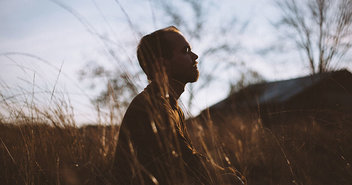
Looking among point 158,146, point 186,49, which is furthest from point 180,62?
point 158,146

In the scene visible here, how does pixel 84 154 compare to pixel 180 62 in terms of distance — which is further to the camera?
pixel 84 154

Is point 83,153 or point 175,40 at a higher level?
point 175,40

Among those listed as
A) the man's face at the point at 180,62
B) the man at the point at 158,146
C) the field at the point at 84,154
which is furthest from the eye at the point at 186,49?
the field at the point at 84,154

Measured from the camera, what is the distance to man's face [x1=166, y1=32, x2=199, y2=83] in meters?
1.30

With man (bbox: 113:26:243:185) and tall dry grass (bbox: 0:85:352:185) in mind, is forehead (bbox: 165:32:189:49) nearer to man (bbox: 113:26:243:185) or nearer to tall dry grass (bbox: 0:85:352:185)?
man (bbox: 113:26:243:185)

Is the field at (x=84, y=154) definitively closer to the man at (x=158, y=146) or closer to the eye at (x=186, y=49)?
the man at (x=158, y=146)

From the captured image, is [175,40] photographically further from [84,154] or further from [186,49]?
[84,154]

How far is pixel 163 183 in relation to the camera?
40.1 inches

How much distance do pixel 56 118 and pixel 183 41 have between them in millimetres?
1100

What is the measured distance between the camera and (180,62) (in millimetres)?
1299

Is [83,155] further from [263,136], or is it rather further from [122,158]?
[263,136]

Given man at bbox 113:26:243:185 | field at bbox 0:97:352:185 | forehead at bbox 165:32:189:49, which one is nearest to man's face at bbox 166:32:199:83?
forehead at bbox 165:32:189:49

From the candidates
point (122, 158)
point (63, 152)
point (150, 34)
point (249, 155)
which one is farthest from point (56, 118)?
point (249, 155)

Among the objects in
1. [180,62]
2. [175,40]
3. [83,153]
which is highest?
[175,40]
